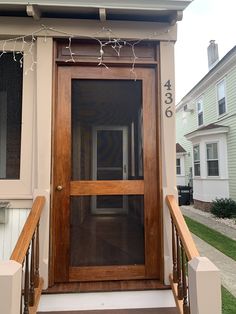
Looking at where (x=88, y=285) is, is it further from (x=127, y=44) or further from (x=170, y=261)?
(x=127, y=44)

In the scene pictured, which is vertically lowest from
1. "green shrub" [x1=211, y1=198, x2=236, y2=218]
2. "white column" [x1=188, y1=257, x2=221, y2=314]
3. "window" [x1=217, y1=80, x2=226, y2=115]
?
"green shrub" [x1=211, y1=198, x2=236, y2=218]

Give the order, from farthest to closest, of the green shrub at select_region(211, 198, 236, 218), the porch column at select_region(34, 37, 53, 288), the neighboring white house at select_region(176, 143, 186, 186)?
the neighboring white house at select_region(176, 143, 186, 186) → the green shrub at select_region(211, 198, 236, 218) → the porch column at select_region(34, 37, 53, 288)

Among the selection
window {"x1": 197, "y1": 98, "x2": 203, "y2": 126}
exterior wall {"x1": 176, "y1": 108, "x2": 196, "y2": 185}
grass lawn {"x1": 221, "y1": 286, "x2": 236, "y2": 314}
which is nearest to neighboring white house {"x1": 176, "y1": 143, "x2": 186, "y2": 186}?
exterior wall {"x1": 176, "y1": 108, "x2": 196, "y2": 185}

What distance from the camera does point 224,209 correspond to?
8.82 m

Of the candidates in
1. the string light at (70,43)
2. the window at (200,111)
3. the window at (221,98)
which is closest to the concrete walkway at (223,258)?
the string light at (70,43)

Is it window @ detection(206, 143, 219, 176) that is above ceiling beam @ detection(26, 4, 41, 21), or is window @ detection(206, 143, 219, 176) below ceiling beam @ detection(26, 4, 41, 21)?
below

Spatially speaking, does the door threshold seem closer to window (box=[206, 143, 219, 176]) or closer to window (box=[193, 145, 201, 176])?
window (box=[206, 143, 219, 176])

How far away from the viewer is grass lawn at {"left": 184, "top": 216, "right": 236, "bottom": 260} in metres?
5.24

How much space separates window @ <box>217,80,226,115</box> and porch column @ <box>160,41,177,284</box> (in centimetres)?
852

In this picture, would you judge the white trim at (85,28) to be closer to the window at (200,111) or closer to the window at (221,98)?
the window at (221,98)

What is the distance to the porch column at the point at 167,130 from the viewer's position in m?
2.55

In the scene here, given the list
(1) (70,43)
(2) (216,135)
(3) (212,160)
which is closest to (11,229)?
(1) (70,43)

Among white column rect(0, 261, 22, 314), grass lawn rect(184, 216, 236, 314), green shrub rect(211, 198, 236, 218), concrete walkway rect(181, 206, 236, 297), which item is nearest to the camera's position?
white column rect(0, 261, 22, 314)

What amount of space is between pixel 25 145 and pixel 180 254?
1694 mm
